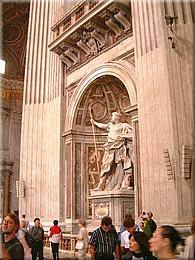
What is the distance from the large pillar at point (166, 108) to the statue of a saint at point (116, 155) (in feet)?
6.40

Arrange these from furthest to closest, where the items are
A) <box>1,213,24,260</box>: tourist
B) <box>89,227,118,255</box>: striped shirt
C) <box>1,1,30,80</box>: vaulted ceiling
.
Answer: <box>1,1,30,80</box>: vaulted ceiling < <box>89,227,118,255</box>: striped shirt < <box>1,213,24,260</box>: tourist

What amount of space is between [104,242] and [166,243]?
6.22 ft

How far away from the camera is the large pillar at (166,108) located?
720 centimetres

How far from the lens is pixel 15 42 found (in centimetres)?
2170

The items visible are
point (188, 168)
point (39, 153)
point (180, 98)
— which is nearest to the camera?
point (188, 168)

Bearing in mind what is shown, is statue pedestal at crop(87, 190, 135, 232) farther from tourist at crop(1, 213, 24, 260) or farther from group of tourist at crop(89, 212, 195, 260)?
tourist at crop(1, 213, 24, 260)

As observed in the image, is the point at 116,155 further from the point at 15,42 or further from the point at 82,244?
the point at 15,42

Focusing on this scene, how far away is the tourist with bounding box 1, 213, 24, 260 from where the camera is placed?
99.3 inches

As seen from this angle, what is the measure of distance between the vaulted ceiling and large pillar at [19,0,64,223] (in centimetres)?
712

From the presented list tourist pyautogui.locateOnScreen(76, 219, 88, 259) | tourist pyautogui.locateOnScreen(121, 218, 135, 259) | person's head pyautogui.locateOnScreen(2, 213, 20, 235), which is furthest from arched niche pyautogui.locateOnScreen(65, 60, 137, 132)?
person's head pyautogui.locateOnScreen(2, 213, 20, 235)

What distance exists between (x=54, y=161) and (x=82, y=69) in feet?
10.2

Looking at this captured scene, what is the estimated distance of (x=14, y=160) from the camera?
20.4 metres

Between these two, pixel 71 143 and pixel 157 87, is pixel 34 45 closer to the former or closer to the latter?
pixel 71 143

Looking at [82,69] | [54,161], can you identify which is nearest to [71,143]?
[54,161]
